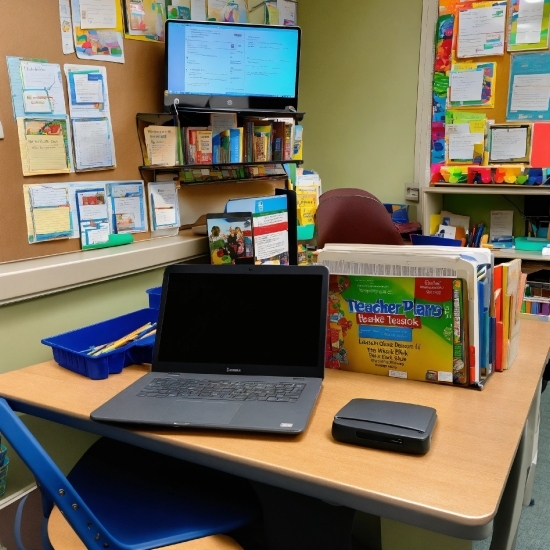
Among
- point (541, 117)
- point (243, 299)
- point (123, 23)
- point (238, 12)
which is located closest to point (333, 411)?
point (243, 299)

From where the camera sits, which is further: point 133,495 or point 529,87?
point 529,87

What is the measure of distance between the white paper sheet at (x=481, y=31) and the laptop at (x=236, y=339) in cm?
246

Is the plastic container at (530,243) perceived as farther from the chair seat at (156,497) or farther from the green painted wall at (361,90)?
the chair seat at (156,497)

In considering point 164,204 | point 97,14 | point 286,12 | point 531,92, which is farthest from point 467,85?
point 97,14

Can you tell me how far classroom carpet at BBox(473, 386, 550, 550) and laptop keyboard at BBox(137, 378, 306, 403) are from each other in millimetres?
950

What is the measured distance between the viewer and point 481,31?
3.12 metres

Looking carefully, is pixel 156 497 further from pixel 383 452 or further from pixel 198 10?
pixel 198 10

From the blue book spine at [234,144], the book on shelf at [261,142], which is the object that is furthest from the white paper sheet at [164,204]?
the book on shelf at [261,142]

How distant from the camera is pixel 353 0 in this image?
347 centimetres

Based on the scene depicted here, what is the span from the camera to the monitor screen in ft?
6.83

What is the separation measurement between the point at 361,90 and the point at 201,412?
9.64 ft

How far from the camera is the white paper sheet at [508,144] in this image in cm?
308

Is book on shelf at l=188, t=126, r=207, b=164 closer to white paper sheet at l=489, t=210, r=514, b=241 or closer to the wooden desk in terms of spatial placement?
the wooden desk

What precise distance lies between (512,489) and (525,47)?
254 cm
